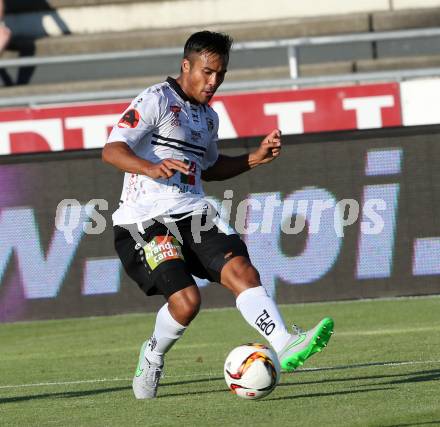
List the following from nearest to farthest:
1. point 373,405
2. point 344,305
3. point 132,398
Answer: point 373,405 < point 132,398 < point 344,305

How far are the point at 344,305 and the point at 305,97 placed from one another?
2.44m

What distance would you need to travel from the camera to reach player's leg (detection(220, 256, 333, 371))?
6.44 m

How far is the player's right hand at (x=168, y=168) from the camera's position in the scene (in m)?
6.50

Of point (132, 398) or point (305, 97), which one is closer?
point (132, 398)

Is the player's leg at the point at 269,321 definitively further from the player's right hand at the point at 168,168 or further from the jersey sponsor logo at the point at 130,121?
the jersey sponsor logo at the point at 130,121

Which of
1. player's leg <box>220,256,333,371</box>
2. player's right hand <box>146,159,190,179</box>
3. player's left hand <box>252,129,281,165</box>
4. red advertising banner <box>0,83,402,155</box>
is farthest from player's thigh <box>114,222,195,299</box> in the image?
red advertising banner <box>0,83,402,155</box>

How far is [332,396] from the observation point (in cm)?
691

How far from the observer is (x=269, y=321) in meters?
6.73

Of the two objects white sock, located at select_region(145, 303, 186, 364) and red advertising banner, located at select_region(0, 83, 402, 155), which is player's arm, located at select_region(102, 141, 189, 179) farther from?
red advertising banner, located at select_region(0, 83, 402, 155)

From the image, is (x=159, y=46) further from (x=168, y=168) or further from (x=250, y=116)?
(x=168, y=168)

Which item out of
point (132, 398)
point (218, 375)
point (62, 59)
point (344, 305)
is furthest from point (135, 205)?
point (62, 59)

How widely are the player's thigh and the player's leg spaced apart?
0.26 metres

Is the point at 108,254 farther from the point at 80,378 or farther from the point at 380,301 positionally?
the point at 80,378

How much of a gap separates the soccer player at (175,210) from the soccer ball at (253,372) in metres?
0.29
